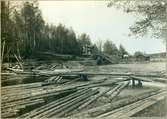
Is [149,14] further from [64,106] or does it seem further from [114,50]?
[64,106]

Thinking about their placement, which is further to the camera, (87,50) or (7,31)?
(87,50)

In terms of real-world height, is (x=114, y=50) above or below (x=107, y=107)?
above

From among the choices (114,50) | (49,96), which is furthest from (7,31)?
(114,50)

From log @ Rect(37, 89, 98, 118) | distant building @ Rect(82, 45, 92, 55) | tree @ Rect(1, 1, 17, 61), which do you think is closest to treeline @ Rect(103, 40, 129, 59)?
distant building @ Rect(82, 45, 92, 55)

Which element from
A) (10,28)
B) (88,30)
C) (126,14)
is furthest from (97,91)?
(10,28)

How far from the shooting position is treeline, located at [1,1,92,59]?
2.11 meters

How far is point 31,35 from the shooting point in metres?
2.15

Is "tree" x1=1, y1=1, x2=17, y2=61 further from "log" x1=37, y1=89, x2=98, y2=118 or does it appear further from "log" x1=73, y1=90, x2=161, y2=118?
"log" x1=73, y1=90, x2=161, y2=118

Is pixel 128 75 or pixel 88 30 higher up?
pixel 88 30

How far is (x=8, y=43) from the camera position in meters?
2.11

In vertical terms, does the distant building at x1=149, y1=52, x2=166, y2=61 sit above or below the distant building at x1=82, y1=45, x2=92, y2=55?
below

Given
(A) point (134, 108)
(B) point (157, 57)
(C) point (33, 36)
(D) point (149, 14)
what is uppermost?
(D) point (149, 14)

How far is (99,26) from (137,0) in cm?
33

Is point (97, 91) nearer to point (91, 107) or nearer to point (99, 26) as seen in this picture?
point (91, 107)
